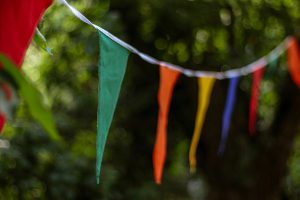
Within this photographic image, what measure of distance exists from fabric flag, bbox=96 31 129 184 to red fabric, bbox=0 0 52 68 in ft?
1.51

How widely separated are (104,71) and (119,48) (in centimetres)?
15

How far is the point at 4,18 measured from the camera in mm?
1461

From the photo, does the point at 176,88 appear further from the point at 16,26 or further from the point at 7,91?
the point at 7,91

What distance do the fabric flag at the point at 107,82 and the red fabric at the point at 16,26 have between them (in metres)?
0.46

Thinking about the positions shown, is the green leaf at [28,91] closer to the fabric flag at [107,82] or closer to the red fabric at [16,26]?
the red fabric at [16,26]

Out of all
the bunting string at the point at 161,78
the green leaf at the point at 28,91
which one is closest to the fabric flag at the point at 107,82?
the bunting string at the point at 161,78

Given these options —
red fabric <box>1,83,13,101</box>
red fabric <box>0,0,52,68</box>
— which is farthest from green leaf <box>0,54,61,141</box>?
red fabric <box>0,0,52,68</box>

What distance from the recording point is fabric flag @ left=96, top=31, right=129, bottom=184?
202 cm

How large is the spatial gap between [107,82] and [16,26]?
24.7 inches

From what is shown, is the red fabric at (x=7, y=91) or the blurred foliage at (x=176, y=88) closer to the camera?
the red fabric at (x=7, y=91)

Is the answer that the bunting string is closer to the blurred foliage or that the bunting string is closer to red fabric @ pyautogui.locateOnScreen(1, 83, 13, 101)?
the blurred foliage

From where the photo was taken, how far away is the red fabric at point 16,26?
1473 millimetres

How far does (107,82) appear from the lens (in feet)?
6.95

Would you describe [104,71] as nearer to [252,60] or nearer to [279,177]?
[252,60]
